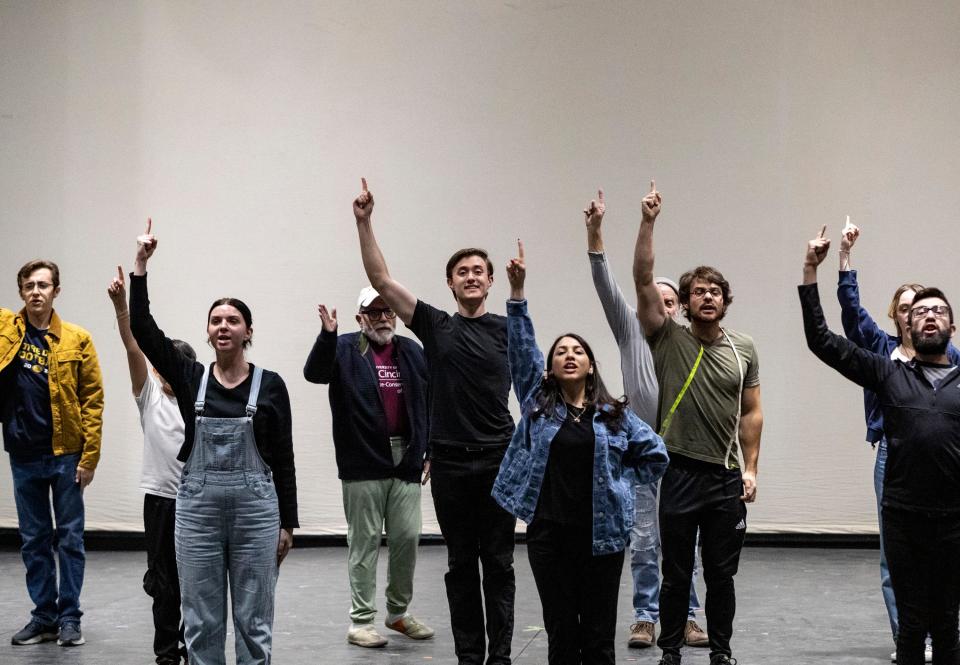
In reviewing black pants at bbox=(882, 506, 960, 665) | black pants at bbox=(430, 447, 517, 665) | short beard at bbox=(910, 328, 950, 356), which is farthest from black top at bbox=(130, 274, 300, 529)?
short beard at bbox=(910, 328, 950, 356)

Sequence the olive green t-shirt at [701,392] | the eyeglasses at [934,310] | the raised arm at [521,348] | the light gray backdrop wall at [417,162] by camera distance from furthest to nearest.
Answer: the light gray backdrop wall at [417,162] < the olive green t-shirt at [701,392] < the raised arm at [521,348] < the eyeglasses at [934,310]

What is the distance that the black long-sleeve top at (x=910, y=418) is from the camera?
12.0 ft

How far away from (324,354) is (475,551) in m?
1.05

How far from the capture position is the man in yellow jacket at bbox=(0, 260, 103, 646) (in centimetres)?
499

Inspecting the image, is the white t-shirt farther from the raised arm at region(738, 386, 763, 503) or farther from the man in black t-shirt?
the raised arm at region(738, 386, 763, 503)

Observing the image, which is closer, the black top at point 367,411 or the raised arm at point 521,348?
the raised arm at point 521,348

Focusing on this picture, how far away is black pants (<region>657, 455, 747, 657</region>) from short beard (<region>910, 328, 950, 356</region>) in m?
0.76

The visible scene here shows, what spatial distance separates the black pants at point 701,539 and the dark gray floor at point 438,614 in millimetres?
424

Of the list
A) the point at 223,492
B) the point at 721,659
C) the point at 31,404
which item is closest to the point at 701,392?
the point at 721,659

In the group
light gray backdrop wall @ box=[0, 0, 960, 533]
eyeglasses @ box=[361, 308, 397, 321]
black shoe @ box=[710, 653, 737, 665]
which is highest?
light gray backdrop wall @ box=[0, 0, 960, 533]

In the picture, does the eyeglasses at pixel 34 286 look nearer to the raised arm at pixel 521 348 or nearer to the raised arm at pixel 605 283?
the raised arm at pixel 521 348

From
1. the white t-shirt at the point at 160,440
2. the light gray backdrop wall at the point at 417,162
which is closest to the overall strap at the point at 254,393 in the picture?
the white t-shirt at the point at 160,440

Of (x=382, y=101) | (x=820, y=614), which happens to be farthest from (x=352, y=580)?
(x=382, y=101)

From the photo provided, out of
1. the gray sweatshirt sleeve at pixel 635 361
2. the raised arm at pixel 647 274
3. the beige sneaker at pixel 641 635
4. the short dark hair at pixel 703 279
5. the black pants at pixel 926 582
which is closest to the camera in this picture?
the black pants at pixel 926 582
